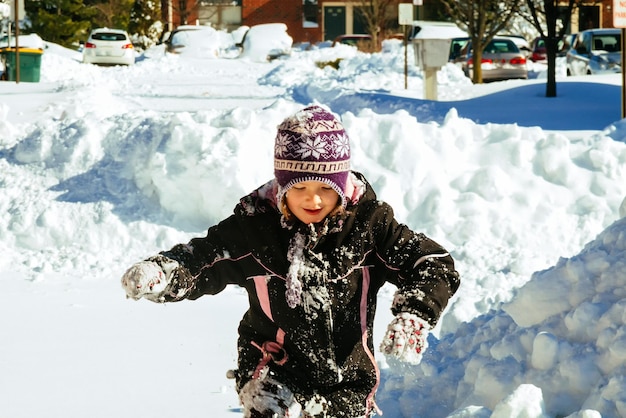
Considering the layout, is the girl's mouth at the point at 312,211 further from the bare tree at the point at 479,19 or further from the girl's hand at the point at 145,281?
the bare tree at the point at 479,19

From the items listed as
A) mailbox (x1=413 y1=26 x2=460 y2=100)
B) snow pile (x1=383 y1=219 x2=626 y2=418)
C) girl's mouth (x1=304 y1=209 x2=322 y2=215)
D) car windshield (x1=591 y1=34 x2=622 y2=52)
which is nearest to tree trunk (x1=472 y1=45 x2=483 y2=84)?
car windshield (x1=591 y1=34 x2=622 y2=52)

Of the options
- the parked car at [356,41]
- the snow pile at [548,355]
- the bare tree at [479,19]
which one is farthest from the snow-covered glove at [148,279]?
the parked car at [356,41]

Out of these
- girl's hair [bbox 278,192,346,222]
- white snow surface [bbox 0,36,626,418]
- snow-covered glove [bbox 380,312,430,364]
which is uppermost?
girl's hair [bbox 278,192,346,222]

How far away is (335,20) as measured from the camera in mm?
56375

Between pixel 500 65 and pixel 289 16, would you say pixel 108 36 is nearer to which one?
pixel 500 65

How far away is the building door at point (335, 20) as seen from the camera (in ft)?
184

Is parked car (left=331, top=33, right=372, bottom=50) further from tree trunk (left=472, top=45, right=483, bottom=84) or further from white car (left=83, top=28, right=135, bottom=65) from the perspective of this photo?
tree trunk (left=472, top=45, right=483, bottom=84)

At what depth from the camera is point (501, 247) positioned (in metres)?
8.22

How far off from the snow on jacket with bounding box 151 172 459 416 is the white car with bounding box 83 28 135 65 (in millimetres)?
30048

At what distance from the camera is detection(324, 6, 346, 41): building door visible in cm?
5616

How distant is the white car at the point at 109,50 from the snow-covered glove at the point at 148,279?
30191 mm

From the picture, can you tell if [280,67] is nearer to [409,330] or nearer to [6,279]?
[6,279]

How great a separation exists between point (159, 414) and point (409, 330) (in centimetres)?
244

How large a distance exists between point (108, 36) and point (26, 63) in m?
8.44
